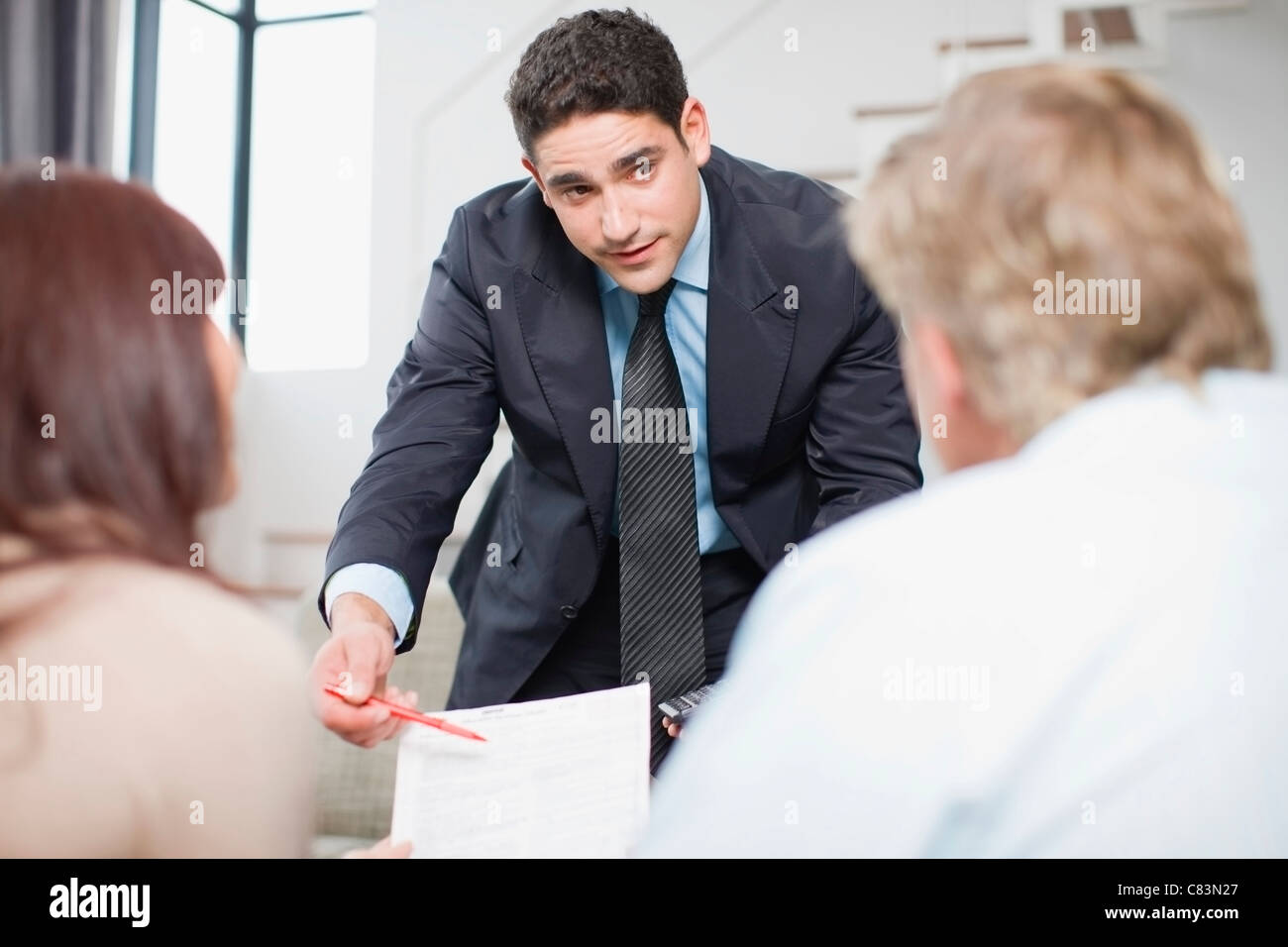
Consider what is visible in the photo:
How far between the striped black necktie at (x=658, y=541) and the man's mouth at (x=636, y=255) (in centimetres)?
13

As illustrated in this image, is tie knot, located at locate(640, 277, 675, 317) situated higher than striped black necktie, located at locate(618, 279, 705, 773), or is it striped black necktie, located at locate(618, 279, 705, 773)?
tie knot, located at locate(640, 277, 675, 317)

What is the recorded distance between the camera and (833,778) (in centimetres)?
58

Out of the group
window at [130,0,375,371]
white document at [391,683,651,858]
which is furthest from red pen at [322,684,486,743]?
window at [130,0,375,371]

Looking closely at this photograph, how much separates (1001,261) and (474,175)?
2775 mm

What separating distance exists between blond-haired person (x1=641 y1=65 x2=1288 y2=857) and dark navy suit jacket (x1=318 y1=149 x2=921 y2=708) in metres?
0.83

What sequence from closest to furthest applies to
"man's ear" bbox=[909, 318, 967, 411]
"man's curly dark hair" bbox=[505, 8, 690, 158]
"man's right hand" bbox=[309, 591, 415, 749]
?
1. "man's ear" bbox=[909, 318, 967, 411]
2. "man's right hand" bbox=[309, 591, 415, 749]
3. "man's curly dark hair" bbox=[505, 8, 690, 158]

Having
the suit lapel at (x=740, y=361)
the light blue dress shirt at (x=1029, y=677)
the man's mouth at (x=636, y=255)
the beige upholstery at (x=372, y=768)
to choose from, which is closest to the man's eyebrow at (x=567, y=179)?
the man's mouth at (x=636, y=255)

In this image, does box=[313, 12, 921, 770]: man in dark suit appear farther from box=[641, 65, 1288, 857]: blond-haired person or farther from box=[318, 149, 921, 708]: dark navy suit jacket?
box=[641, 65, 1288, 857]: blond-haired person

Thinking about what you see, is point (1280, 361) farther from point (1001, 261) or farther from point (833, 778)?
point (833, 778)

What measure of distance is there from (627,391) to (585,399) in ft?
0.20

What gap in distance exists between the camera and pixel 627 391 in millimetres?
1500

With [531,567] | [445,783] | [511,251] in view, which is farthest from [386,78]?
[445,783]

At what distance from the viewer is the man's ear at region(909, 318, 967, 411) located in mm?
742

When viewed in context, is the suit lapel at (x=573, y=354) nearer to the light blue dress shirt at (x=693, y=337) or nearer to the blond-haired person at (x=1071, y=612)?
the light blue dress shirt at (x=693, y=337)
